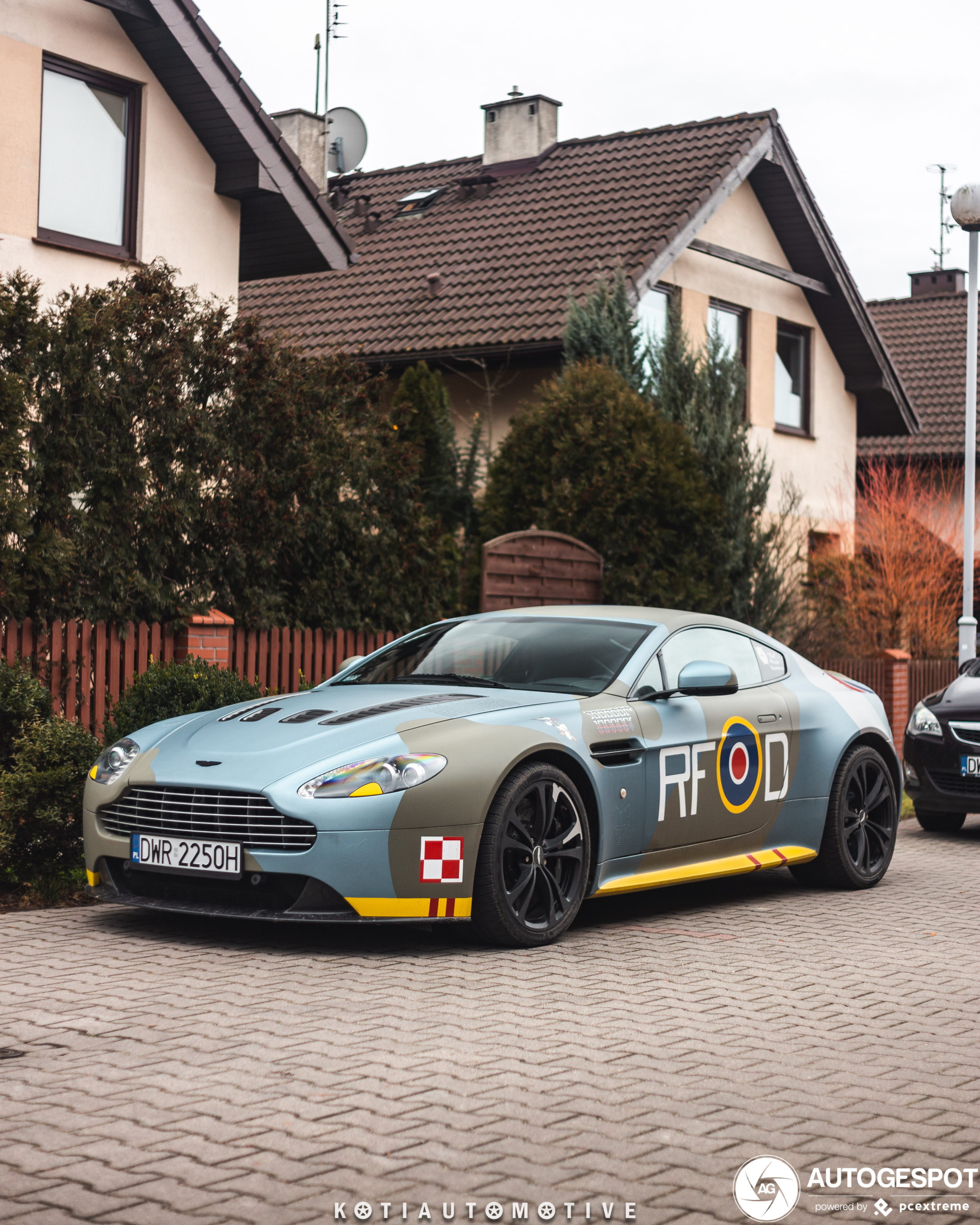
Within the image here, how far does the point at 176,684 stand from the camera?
8969 millimetres

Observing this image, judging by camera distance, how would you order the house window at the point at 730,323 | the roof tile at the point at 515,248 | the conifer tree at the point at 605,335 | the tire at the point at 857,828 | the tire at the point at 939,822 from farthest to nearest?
the house window at the point at 730,323 < the roof tile at the point at 515,248 < the conifer tree at the point at 605,335 < the tire at the point at 939,822 < the tire at the point at 857,828

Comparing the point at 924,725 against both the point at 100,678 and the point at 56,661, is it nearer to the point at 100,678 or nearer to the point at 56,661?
the point at 100,678

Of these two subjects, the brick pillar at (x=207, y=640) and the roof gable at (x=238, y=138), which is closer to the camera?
the brick pillar at (x=207, y=640)

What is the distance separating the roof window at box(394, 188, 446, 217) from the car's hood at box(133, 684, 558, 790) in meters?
18.7

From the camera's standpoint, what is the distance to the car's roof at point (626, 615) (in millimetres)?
8070

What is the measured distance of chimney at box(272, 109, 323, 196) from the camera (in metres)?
24.9

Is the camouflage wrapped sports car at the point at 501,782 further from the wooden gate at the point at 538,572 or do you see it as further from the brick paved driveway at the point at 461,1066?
the wooden gate at the point at 538,572

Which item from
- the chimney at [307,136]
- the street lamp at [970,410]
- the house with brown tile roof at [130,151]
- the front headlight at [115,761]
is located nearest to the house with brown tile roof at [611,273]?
the chimney at [307,136]

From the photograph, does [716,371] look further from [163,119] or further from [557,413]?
[163,119]

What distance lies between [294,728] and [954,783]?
664 centimetres

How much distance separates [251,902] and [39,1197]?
8.95 feet

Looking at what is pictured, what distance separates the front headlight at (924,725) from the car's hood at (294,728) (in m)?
5.66

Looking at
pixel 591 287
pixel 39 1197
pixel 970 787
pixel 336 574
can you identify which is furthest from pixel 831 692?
pixel 591 287

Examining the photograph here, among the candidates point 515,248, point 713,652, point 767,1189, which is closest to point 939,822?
point 713,652
